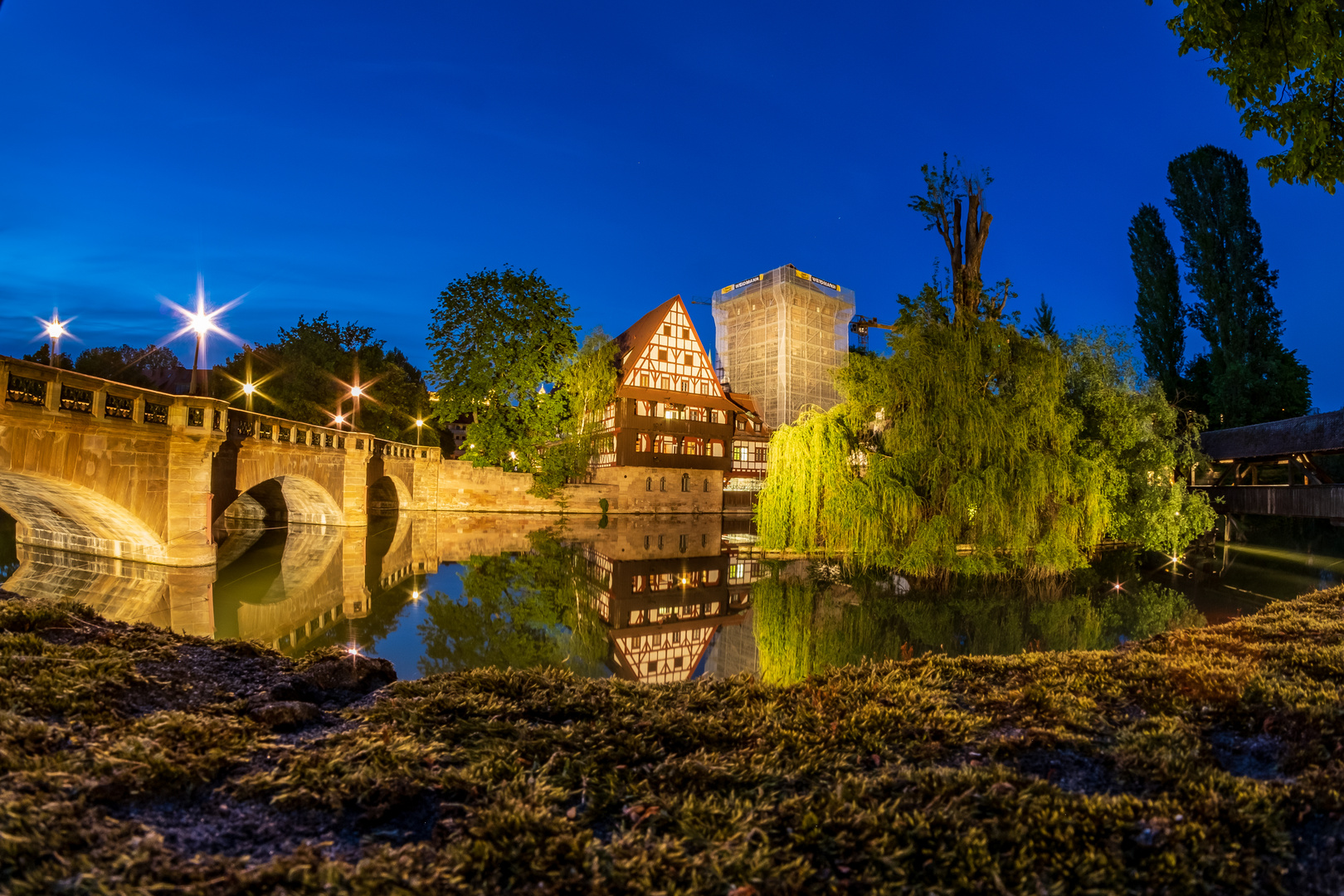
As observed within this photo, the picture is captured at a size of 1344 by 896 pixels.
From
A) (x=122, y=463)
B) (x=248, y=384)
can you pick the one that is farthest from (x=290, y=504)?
(x=122, y=463)

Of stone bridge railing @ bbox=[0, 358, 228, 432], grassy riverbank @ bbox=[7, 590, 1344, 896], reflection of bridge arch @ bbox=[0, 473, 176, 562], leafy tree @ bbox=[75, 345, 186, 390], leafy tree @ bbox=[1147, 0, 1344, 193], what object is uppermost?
leafy tree @ bbox=[75, 345, 186, 390]

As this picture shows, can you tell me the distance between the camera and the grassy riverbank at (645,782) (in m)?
2.41

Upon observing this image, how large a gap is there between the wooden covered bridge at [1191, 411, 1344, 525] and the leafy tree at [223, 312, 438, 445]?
36.5 m

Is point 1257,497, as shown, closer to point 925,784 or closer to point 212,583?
point 925,784

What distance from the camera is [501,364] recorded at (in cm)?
3269

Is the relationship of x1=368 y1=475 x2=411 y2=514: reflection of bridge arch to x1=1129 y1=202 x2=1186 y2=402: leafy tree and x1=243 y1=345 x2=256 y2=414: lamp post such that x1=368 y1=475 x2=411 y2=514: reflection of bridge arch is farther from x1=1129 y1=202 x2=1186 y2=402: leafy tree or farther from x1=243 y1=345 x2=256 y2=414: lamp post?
x1=1129 y1=202 x2=1186 y2=402: leafy tree

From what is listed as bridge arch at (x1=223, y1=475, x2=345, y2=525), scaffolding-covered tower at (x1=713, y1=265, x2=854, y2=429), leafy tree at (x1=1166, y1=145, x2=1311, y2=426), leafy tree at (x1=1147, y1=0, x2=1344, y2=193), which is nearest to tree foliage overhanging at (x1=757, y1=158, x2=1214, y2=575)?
leafy tree at (x1=1147, y1=0, x2=1344, y2=193)

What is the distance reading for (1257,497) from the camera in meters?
23.8

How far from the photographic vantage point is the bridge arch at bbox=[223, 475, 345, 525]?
71.9 feet

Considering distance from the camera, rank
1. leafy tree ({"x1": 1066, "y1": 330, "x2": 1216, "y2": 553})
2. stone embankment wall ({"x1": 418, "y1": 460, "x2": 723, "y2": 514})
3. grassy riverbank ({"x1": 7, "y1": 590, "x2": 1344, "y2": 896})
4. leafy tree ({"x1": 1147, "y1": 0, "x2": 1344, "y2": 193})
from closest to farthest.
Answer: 1. grassy riverbank ({"x1": 7, "y1": 590, "x2": 1344, "y2": 896})
2. leafy tree ({"x1": 1147, "y1": 0, "x2": 1344, "y2": 193})
3. leafy tree ({"x1": 1066, "y1": 330, "x2": 1216, "y2": 553})
4. stone embankment wall ({"x1": 418, "y1": 460, "x2": 723, "y2": 514})

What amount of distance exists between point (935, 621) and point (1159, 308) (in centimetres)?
3341

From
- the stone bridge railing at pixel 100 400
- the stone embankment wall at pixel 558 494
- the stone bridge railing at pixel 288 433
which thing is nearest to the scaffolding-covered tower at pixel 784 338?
the stone embankment wall at pixel 558 494

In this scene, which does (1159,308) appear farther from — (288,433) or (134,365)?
(134,365)

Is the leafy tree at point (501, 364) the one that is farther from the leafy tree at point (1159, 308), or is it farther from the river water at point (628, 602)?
the leafy tree at point (1159, 308)
